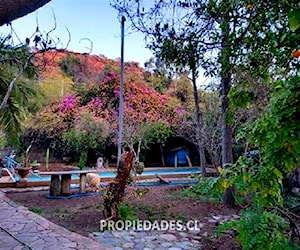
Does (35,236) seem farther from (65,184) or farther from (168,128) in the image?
(168,128)

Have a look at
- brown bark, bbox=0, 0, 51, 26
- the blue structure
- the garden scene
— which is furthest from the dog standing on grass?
brown bark, bbox=0, 0, 51, 26

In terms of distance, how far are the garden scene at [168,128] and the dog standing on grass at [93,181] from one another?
3 cm

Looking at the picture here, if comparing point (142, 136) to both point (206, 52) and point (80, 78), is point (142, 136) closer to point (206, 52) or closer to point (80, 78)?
point (80, 78)

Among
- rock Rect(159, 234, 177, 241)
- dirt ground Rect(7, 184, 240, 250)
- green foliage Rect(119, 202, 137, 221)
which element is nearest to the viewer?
rock Rect(159, 234, 177, 241)

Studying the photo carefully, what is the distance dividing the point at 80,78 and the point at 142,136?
414cm

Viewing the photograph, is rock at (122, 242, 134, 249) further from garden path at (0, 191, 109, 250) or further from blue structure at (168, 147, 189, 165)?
blue structure at (168, 147, 189, 165)

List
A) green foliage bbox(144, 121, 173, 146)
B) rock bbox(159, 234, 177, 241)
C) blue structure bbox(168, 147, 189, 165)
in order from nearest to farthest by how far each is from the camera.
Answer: rock bbox(159, 234, 177, 241) → green foliage bbox(144, 121, 173, 146) → blue structure bbox(168, 147, 189, 165)

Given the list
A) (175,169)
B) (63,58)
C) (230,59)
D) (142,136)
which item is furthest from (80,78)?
(230,59)

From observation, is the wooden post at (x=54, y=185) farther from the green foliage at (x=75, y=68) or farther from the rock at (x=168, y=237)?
the green foliage at (x=75, y=68)

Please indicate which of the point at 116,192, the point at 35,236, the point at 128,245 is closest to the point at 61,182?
the point at 116,192

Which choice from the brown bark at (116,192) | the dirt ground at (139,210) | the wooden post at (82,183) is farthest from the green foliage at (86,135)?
the brown bark at (116,192)

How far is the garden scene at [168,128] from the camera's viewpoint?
162 centimetres

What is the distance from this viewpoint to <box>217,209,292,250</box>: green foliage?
229 cm

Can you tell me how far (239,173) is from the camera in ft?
5.31
